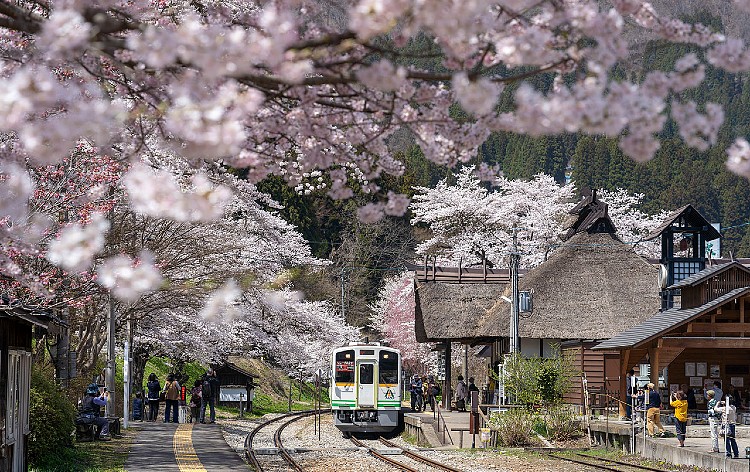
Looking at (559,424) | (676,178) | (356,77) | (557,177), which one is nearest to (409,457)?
Answer: (559,424)

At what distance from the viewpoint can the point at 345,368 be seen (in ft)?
106

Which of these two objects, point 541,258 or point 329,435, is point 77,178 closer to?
point 329,435

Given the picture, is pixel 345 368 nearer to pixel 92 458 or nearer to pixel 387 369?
pixel 387 369

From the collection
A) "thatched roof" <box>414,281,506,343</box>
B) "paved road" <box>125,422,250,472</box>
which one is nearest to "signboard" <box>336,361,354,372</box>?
"thatched roof" <box>414,281,506,343</box>

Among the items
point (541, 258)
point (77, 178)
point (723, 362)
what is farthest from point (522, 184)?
point (77, 178)

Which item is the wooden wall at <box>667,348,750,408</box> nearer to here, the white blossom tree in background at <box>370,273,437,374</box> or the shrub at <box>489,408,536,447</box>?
the shrub at <box>489,408,536,447</box>

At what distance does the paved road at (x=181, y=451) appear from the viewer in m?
18.2

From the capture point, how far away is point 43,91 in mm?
5004

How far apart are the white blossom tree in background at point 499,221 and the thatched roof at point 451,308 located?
13.0 meters

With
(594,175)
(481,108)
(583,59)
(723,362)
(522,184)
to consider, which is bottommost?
(723,362)

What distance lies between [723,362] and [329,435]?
11833 millimetres

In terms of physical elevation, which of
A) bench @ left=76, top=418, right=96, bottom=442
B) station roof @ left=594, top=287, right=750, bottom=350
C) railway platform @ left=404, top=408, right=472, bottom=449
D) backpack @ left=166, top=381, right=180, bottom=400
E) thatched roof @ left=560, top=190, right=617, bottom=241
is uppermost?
thatched roof @ left=560, top=190, right=617, bottom=241

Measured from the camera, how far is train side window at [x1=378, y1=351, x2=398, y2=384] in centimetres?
3234

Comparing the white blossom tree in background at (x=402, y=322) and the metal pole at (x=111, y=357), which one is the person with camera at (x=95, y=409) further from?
the white blossom tree in background at (x=402, y=322)
